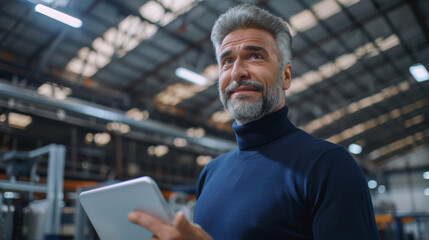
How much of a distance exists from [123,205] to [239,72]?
0.55 m

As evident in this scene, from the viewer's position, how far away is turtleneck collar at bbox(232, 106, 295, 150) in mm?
1049

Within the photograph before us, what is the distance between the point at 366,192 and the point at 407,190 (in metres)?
23.8

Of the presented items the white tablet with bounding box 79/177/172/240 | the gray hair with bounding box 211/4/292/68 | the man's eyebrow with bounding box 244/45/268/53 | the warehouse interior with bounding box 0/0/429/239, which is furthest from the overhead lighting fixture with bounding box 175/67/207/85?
the white tablet with bounding box 79/177/172/240

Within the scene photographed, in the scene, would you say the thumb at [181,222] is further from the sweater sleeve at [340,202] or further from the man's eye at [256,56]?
the man's eye at [256,56]

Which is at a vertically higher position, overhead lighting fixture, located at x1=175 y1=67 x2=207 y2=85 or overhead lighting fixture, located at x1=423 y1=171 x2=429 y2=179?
overhead lighting fixture, located at x1=175 y1=67 x2=207 y2=85

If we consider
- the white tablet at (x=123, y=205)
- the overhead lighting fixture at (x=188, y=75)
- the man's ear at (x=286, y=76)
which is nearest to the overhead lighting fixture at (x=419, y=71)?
the overhead lighting fixture at (x=188, y=75)

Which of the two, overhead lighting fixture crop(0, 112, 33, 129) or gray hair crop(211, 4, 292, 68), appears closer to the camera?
gray hair crop(211, 4, 292, 68)

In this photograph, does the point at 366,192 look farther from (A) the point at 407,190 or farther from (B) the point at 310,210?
(A) the point at 407,190

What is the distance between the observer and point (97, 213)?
85 centimetres

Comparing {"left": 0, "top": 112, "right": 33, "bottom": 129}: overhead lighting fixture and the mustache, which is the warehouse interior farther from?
the mustache

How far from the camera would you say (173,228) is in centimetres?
68

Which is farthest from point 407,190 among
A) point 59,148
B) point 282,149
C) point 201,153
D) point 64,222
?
Answer: point 282,149

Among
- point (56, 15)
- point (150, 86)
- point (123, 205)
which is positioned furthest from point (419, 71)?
point (123, 205)

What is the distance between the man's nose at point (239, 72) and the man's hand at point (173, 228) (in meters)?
0.55
